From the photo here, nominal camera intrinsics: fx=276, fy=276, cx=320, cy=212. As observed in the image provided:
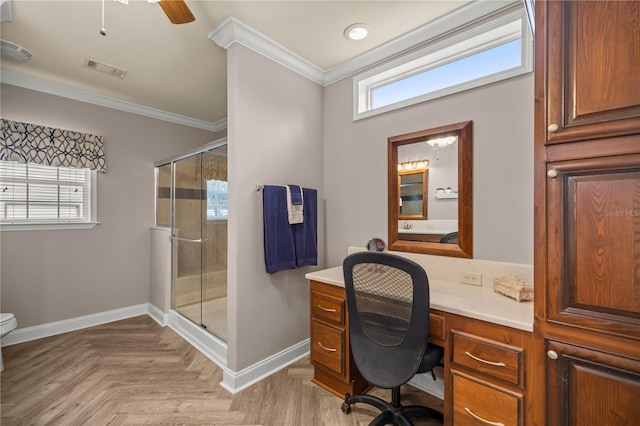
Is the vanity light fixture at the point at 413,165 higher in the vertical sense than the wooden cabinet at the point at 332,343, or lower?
higher

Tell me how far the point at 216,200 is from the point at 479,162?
7.92ft

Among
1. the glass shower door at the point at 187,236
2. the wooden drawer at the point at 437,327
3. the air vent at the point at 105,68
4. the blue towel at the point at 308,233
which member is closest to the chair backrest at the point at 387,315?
the wooden drawer at the point at 437,327

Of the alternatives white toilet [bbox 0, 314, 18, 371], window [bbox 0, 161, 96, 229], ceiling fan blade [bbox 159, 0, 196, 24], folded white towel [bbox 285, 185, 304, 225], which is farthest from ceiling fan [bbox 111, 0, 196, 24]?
white toilet [bbox 0, 314, 18, 371]

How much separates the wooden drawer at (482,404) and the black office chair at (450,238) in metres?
0.84

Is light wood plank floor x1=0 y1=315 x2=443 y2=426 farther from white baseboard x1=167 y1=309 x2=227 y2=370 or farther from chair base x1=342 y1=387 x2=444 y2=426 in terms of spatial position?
chair base x1=342 y1=387 x2=444 y2=426

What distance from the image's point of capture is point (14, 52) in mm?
2254

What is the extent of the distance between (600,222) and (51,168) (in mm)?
4348

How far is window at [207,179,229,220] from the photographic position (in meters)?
2.84

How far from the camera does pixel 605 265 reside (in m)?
0.97

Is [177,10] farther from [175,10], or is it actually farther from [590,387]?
[590,387]

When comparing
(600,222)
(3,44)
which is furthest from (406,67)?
(3,44)

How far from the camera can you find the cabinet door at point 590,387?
91cm

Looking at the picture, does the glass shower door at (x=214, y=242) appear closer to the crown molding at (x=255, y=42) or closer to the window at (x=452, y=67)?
the crown molding at (x=255, y=42)

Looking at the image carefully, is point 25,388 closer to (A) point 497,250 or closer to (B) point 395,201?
(B) point 395,201
